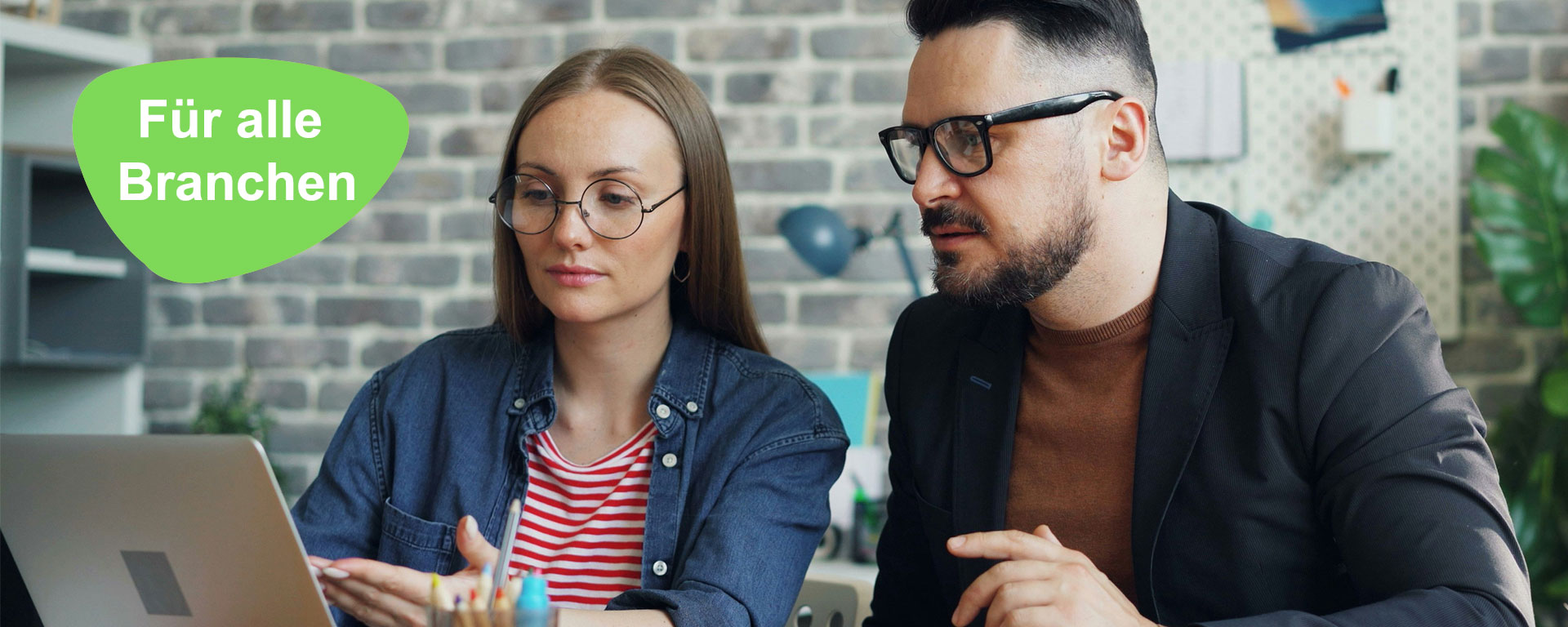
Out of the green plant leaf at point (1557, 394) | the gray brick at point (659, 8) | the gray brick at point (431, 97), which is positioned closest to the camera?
the green plant leaf at point (1557, 394)

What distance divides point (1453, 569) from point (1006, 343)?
1.82 feet

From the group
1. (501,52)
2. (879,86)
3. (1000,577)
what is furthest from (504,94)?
(1000,577)

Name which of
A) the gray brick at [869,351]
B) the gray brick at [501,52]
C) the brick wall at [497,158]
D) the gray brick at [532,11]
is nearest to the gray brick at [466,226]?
the brick wall at [497,158]

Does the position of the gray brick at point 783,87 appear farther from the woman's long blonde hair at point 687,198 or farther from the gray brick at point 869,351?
the woman's long blonde hair at point 687,198

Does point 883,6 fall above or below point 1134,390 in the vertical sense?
above

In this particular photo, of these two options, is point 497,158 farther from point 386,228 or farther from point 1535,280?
point 1535,280

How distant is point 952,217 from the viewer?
4.40 ft

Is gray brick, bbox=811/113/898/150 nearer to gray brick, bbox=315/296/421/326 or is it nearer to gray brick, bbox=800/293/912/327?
gray brick, bbox=800/293/912/327

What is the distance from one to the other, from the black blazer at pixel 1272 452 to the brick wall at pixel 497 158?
1.31 meters

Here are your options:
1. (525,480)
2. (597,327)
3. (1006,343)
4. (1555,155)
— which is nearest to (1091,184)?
(1006,343)

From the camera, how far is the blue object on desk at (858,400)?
2.74 metres

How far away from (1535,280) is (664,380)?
1838 mm

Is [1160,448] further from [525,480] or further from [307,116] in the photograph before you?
[307,116]

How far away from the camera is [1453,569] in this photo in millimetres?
1033
